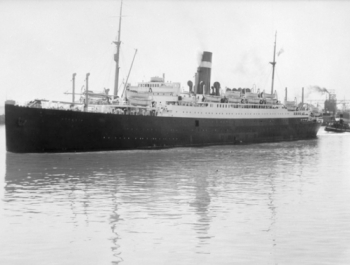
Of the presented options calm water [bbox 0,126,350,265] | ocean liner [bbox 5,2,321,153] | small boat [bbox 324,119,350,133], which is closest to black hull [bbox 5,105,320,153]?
ocean liner [bbox 5,2,321,153]

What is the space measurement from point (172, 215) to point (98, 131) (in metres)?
27.9

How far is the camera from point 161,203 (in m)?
20.7

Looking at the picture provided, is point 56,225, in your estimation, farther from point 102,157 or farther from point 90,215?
point 102,157

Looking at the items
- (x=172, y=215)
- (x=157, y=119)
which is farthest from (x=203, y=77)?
(x=172, y=215)

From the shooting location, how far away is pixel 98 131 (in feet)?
149

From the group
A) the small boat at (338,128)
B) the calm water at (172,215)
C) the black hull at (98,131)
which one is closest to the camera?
the calm water at (172,215)

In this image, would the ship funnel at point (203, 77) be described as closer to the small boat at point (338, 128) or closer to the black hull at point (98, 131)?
the black hull at point (98, 131)

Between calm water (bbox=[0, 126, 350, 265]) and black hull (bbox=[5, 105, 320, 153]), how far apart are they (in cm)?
872

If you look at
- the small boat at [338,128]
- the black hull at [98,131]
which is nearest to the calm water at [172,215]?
the black hull at [98,131]

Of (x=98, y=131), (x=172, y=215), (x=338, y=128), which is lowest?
(x=172, y=215)

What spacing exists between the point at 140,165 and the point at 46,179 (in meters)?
8.25

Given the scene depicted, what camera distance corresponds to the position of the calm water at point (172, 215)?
13727 mm

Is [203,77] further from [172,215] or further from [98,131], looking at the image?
[172,215]

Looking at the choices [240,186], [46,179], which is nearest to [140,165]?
[46,179]
